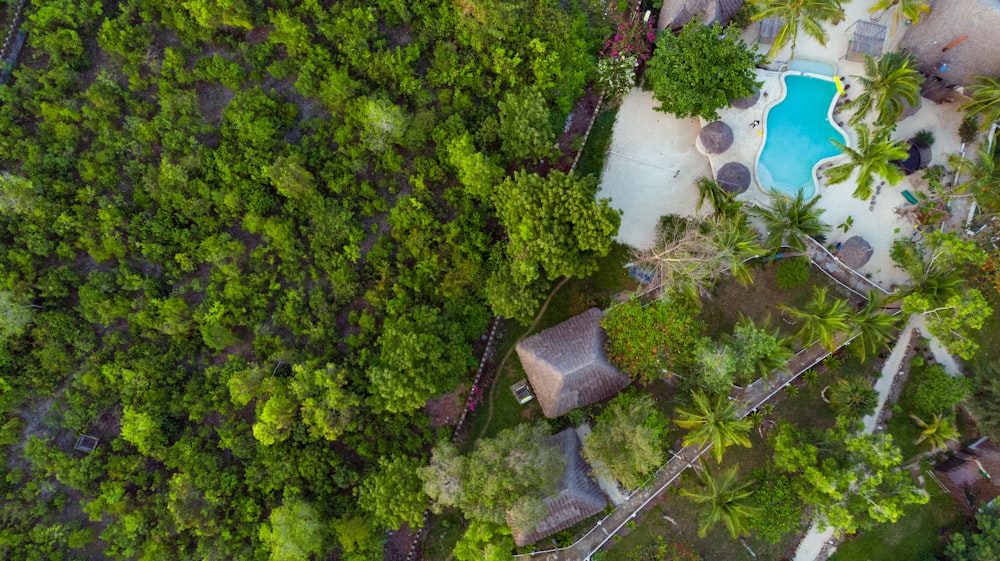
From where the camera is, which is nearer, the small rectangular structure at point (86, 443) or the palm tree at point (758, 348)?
the palm tree at point (758, 348)

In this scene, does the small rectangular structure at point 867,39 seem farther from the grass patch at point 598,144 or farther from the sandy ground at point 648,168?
the grass patch at point 598,144

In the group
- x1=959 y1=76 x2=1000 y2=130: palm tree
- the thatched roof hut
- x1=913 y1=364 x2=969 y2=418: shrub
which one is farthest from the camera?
the thatched roof hut

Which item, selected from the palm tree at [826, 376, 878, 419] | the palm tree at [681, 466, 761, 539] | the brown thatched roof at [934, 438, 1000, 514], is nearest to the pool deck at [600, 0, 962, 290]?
the palm tree at [826, 376, 878, 419]

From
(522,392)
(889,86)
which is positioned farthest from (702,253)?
Result: (889,86)

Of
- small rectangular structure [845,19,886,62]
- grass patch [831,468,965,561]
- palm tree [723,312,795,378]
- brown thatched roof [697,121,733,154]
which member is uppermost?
small rectangular structure [845,19,886,62]

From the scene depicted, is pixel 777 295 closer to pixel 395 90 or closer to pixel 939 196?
pixel 939 196

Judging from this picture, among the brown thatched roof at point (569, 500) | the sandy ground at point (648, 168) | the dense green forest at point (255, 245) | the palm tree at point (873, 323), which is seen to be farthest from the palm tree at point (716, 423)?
the sandy ground at point (648, 168)

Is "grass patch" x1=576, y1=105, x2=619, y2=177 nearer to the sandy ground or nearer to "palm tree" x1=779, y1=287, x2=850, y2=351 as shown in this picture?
the sandy ground

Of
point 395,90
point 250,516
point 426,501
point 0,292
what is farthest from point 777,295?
point 0,292
